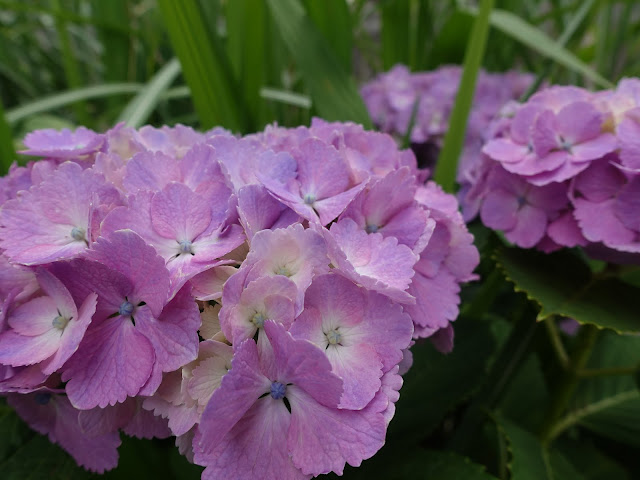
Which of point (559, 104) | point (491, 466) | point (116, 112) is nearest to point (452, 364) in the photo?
point (491, 466)

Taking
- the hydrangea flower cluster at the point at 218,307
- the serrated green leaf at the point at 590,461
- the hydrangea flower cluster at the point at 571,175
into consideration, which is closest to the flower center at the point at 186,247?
the hydrangea flower cluster at the point at 218,307

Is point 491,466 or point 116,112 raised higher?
point 116,112

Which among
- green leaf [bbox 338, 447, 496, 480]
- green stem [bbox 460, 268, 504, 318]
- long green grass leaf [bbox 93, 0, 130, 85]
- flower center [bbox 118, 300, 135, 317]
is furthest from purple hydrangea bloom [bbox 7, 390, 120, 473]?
long green grass leaf [bbox 93, 0, 130, 85]

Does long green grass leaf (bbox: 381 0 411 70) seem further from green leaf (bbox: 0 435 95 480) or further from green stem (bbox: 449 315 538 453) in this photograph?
green leaf (bbox: 0 435 95 480)

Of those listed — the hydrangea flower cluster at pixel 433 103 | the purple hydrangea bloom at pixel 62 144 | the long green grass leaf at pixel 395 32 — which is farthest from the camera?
the long green grass leaf at pixel 395 32

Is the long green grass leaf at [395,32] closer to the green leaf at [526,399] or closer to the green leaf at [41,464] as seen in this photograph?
the green leaf at [526,399]

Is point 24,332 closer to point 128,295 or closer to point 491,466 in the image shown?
point 128,295
